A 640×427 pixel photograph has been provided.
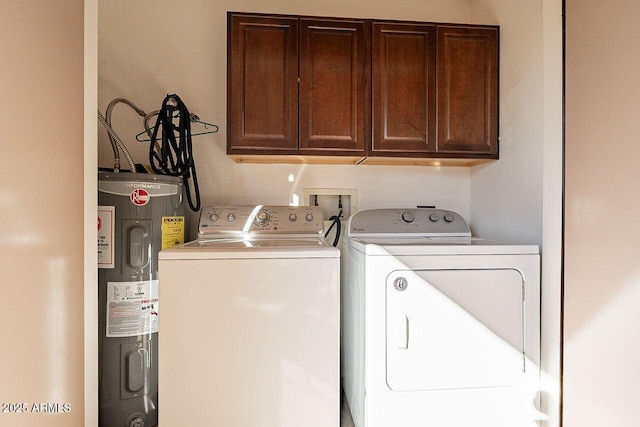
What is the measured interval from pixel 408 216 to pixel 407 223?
0.04 m

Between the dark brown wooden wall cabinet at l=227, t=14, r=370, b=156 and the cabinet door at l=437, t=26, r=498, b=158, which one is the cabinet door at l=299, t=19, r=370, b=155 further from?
the cabinet door at l=437, t=26, r=498, b=158

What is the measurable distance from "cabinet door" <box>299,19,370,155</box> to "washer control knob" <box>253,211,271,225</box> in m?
0.43

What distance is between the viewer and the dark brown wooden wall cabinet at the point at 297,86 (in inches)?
63.1

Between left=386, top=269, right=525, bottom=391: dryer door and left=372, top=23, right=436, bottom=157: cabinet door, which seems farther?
left=372, top=23, right=436, bottom=157: cabinet door

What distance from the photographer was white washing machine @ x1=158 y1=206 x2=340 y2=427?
1.10 m

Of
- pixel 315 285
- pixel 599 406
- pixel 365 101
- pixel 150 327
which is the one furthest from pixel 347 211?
pixel 599 406

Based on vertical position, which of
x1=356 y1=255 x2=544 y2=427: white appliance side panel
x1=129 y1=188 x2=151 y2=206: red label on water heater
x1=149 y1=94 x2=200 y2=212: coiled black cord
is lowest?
x1=356 y1=255 x2=544 y2=427: white appliance side panel

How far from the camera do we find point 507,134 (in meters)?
1.61

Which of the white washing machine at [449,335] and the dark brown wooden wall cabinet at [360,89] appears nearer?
the white washing machine at [449,335]

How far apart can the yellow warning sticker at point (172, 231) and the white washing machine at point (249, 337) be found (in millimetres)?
299

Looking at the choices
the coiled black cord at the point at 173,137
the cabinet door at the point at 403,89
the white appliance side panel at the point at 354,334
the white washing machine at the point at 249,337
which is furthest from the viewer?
the cabinet door at the point at 403,89

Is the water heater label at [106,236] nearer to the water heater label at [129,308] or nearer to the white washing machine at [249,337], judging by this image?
the water heater label at [129,308]

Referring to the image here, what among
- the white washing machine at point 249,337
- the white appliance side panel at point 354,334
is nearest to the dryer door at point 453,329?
the white appliance side panel at point 354,334

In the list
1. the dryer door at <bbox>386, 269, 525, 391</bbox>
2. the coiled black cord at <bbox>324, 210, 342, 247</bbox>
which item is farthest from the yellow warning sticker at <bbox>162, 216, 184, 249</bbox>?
the dryer door at <bbox>386, 269, 525, 391</bbox>
